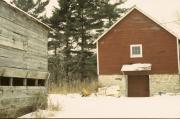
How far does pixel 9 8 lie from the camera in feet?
45.1

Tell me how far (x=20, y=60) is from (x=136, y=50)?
17.5 meters

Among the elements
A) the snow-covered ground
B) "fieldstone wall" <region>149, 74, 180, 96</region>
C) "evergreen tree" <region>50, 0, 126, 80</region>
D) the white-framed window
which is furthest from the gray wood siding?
"evergreen tree" <region>50, 0, 126, 80</region>

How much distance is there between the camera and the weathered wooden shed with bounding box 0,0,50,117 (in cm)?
1305

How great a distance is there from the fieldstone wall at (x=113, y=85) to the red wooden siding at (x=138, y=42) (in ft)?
1.58

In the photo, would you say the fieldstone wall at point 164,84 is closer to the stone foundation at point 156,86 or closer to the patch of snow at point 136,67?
the stone foundation at point 156,86

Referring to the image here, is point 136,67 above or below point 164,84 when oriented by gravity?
above

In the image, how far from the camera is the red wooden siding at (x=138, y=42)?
97.6 ft

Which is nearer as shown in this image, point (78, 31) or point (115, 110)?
point (115, 110)

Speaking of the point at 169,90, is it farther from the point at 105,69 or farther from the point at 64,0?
the point at 64,0

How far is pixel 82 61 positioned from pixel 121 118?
27.1 meters

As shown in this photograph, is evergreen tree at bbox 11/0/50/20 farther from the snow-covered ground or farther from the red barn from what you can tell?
the snow-covered ground

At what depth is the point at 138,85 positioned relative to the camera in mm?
30844

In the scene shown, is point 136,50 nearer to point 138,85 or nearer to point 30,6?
point 138,85

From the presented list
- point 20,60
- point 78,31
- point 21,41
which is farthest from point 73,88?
point 20,60
